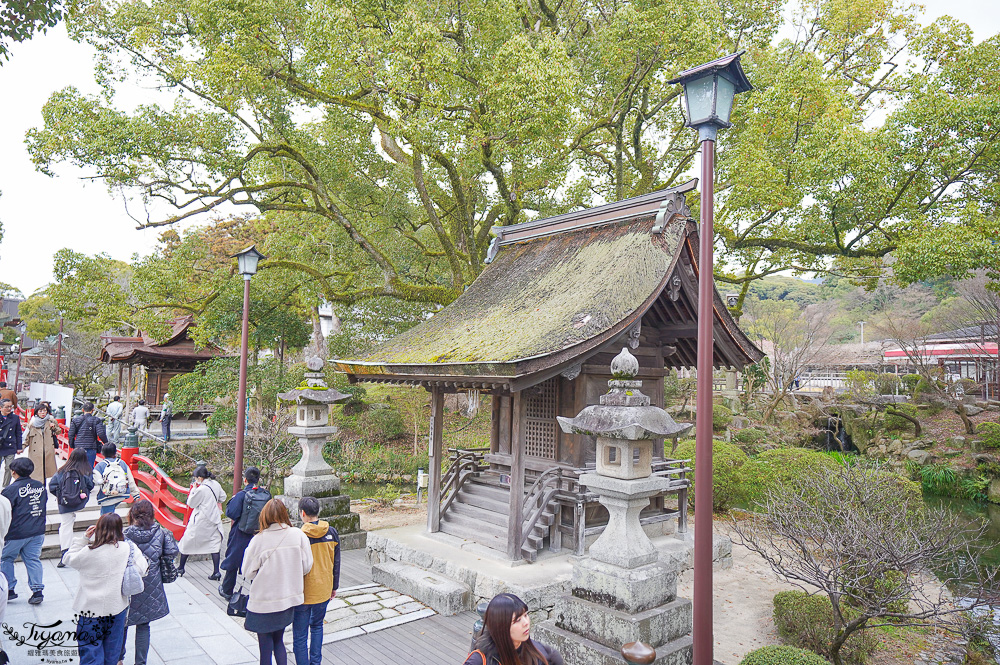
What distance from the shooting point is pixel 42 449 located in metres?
10.7

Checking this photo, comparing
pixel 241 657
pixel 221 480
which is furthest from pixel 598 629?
pixel 221 480

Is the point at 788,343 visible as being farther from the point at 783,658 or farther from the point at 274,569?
the point at 274,569

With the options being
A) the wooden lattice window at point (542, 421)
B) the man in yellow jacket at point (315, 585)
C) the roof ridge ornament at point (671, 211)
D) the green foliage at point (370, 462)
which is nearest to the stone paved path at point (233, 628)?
the man in yellow jacket at point (315, 585)

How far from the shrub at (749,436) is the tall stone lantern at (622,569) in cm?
1808

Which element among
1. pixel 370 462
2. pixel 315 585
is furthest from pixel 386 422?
pixel 315 585

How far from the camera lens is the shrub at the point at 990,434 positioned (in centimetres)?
2083

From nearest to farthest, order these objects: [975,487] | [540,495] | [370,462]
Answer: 1. [540,495]
2. [975,487]
3. [370,462]

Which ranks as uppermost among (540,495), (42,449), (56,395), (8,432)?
(56,395)

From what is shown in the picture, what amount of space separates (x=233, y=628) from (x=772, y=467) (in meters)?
12.8

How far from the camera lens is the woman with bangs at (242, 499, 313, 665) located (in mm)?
4930

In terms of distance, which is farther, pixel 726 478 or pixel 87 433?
pixel 726 478

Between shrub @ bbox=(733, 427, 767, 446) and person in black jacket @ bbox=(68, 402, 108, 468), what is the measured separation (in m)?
20.9

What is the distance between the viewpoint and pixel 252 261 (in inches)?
482

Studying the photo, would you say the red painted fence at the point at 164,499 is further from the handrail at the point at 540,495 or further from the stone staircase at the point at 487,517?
the handrail at the point at 540,495
